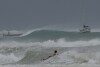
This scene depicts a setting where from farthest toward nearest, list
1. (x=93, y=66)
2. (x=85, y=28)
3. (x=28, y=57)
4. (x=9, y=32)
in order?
(x=9, y=32), (x=85, y=28), (x=28, y=57), (x=93, y=66)

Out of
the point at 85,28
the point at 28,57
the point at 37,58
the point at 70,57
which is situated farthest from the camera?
the point at 85,28

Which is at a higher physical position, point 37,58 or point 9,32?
point 9,32

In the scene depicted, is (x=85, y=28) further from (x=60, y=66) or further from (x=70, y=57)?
(x=60, y=66)

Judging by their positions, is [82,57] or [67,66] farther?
[82,57]

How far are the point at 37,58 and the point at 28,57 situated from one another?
123 centimetres

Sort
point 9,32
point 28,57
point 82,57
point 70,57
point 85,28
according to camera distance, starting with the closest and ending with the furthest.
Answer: point 70,57 < point 82,57 < point 28,57 < point 85,28 < point 9,32

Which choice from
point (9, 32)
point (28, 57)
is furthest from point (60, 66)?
point (9, 32)

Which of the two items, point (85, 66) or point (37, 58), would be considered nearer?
point (85, 66)

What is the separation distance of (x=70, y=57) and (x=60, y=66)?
5152 millimetres

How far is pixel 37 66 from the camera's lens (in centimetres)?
654

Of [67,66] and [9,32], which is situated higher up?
[9,32]

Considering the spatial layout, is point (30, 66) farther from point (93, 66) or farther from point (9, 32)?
point (9, 32)

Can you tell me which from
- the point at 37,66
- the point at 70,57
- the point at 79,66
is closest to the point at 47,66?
the point at 37,66

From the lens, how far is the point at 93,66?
21.0 feet
